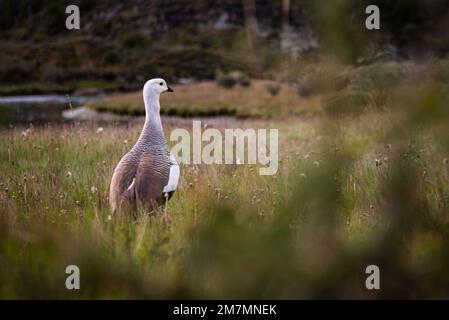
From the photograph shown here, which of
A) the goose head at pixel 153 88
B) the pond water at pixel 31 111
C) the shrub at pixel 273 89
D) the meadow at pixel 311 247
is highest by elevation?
the shrub at pixel 273 89

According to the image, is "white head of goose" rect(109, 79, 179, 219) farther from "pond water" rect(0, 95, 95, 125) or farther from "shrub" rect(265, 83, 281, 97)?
"shrub" rect(265, 83, 281, 97)

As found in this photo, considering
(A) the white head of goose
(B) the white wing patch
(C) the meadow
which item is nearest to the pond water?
(C) the meadow

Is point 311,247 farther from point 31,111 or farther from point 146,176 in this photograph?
point 31,111

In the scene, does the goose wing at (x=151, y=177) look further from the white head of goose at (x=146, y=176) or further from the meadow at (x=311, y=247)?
the meadow at (x=311, y=247)

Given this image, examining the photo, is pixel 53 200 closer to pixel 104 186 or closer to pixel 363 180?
pixel 104 186

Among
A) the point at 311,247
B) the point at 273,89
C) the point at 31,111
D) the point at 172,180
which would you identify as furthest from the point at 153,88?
the point at 273,89

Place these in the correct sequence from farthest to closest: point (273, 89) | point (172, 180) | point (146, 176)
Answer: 1. point (273, 89)
2. point (172, 180)
3. point (146, 176)

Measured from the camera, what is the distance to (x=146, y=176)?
174 inches

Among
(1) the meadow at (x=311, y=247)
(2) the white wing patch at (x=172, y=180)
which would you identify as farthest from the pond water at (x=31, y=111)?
(2) the white wing patch at (x=172, y=180)

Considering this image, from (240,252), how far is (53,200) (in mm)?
3760

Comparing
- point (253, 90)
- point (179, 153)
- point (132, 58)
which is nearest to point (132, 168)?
point (179, 153)

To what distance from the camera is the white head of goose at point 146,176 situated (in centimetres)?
424

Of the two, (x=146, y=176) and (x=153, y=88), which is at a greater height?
(x=153, y=88)

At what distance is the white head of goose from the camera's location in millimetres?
4240
